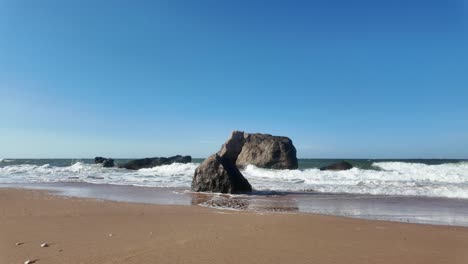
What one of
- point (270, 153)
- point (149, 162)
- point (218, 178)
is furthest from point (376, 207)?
point (149, 162)

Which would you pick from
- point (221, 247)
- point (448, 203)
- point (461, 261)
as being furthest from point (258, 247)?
point (448, 203)

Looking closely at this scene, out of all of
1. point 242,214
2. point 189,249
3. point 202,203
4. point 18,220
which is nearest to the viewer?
point 189,249

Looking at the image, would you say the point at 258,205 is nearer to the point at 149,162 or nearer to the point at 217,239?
the point at 217,239

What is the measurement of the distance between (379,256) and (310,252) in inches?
37.8

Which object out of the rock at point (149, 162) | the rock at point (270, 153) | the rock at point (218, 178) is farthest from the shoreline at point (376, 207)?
the rock at point (149, 162)

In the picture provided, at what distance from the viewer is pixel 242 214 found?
9258 millimetres

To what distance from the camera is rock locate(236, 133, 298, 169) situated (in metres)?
43.2

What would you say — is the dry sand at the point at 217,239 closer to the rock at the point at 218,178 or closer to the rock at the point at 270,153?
the rock at the point at 218,178

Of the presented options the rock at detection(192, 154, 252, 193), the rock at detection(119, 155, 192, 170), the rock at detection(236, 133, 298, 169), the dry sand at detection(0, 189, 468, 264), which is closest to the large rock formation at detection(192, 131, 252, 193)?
the rock at detection(192, 154, 252, 193)

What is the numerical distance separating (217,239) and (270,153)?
125 feet

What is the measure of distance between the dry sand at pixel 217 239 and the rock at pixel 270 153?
112 feet

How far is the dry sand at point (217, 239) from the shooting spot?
4992 millimetres

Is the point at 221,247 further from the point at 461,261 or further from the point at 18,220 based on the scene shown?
the point at 18,220

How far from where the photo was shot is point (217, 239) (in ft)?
20.0
